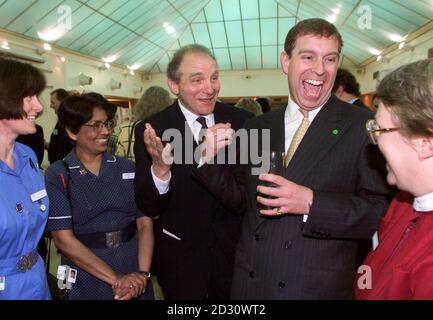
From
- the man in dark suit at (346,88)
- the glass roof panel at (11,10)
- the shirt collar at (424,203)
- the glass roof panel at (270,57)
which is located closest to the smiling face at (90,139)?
the shirt collar at (424,203)

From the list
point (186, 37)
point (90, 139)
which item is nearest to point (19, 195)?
point (90, 139)

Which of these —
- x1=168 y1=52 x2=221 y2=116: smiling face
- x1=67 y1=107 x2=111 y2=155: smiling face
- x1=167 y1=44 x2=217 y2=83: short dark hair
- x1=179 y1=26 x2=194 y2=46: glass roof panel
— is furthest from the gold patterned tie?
x1=179 y1=26 x2=194 y2=46: glass roof panel

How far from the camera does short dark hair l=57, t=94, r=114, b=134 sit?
6.73ft

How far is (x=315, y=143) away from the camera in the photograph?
4.56ft

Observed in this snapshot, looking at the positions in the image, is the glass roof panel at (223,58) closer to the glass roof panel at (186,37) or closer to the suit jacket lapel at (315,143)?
the glass roof panel at (186,37)

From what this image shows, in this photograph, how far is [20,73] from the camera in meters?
1.57

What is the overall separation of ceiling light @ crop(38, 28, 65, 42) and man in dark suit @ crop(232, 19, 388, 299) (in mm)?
8797

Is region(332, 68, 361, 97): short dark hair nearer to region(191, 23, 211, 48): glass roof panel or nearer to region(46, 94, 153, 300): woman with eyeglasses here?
region(46, 94, 153, 300): woman with eyeglasses

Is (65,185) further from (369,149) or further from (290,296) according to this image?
(369,149)

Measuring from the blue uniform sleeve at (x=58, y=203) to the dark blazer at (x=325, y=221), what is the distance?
1.03 meters

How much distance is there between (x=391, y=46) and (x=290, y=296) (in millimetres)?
11642

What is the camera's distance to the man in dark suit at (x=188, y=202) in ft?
5.98

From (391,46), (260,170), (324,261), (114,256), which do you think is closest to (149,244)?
(114,256)

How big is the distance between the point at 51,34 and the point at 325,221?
9.51 m
